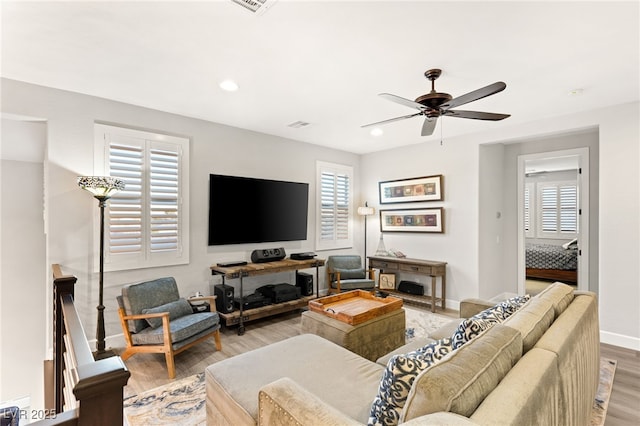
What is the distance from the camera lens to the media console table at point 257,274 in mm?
3842

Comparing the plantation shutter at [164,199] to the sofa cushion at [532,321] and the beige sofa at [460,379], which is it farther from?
the sofa cushion at [532,321]

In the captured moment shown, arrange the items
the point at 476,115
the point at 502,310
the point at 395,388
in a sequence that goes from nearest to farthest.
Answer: the point at 395,388
the point at 502,310
the point at 476,115

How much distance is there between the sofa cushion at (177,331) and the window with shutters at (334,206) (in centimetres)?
267

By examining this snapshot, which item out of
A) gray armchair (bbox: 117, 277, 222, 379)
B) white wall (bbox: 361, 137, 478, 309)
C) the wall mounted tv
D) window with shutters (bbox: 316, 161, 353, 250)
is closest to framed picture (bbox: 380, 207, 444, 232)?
white wall (bbox: 361, 137, 478, 309)


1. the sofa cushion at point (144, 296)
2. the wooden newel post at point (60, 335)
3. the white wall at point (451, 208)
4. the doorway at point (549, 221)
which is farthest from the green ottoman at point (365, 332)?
the doorway at point (549, 221)

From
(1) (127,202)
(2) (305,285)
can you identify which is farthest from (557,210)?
(1) (127,202)

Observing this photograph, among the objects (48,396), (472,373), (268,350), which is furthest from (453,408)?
(48,396)

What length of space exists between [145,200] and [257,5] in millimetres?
2670

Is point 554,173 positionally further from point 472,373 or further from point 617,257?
point 472,373

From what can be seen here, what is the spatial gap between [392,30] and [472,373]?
214 cm

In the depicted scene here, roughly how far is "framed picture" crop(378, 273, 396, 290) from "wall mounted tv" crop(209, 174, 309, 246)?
5.20ft

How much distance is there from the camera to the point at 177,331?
2.88 metres

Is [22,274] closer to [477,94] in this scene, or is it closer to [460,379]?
[460,379]

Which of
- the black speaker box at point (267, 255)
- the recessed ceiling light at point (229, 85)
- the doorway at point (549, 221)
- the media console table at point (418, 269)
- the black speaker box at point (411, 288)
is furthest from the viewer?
Result: the doorway at point (549, 221)
